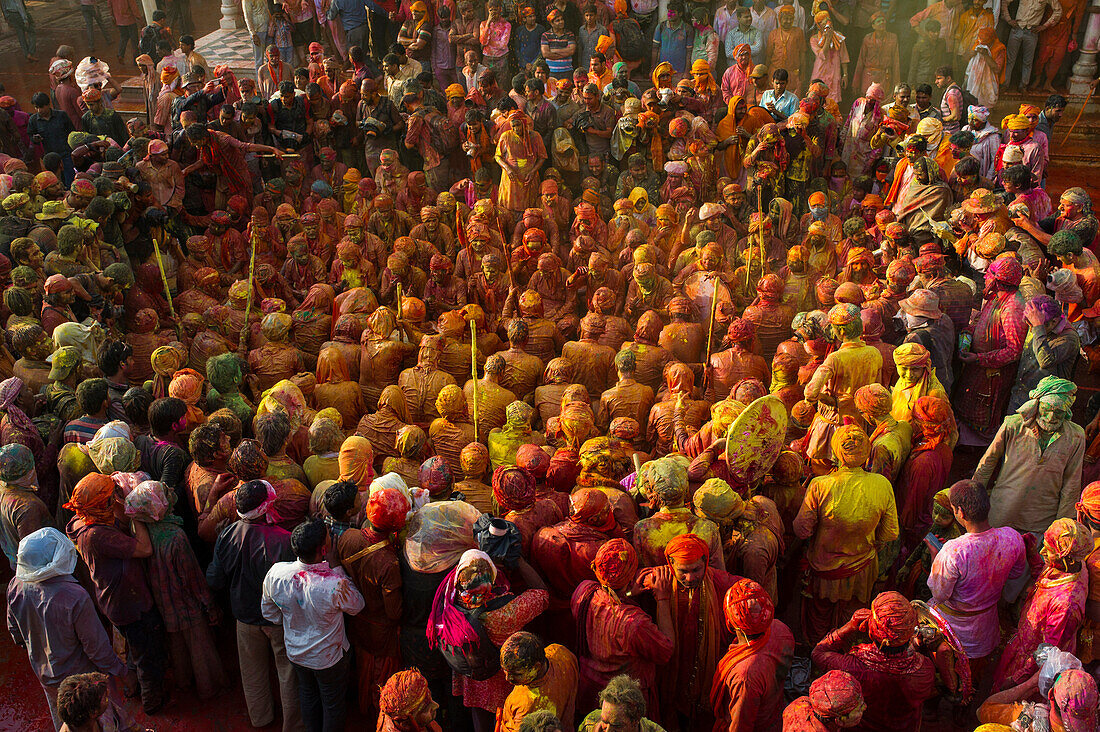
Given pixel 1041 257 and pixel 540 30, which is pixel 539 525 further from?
pixel 540 30

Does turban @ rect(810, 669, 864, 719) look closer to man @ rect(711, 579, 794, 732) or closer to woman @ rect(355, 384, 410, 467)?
man @ rect(711, 579, 794, 732)

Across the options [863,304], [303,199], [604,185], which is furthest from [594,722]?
[303,199]

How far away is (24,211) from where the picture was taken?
981 centimetres

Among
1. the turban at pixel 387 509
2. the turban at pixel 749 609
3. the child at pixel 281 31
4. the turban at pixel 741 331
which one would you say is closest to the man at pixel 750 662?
the turban at pixel 749 609

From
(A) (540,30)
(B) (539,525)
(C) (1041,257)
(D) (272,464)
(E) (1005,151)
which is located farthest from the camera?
(A) (540,30)

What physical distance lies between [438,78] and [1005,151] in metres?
8.95

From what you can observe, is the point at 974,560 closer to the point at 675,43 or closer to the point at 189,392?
the point at 189,392

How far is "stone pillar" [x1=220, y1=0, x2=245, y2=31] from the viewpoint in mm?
17281

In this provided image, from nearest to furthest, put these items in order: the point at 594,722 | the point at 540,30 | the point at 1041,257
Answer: the point at 594,722, the point at 1041,257, the point at 540,30

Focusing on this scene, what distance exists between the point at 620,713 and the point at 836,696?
994 mm

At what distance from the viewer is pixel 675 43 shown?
14.5m

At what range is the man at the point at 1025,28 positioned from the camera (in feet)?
47.1

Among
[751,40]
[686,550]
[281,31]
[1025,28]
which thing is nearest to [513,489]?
[686,550]

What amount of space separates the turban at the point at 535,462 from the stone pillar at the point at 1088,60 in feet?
45.1
